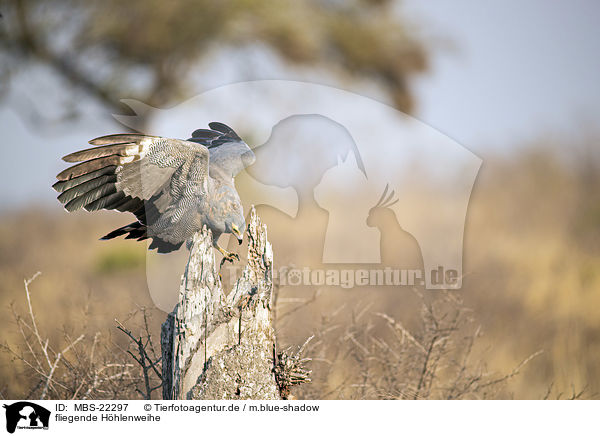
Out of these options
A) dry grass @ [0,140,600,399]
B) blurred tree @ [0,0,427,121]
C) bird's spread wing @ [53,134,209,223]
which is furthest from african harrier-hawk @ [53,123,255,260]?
blurred tree @ [0,0,427,121]

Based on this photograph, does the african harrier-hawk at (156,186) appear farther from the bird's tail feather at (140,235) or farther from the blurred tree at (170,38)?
the blurred tree at (170,38)

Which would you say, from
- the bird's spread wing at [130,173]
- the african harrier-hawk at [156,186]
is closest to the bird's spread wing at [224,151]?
the african harrier-hawk at [156,186]

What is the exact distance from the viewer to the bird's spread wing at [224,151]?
1986 mm

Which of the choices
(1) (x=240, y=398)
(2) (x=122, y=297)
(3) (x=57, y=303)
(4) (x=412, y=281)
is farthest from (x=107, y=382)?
(4) (x=412, y=281)

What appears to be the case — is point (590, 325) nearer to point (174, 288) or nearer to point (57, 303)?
point (174, 288)

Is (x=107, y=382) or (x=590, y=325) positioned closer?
(x=107, y=382)

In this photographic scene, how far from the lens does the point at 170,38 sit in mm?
7898

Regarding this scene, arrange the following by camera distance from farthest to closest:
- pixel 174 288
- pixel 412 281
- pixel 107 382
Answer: pixel 412 281, pixel 174 288, pixel 107 382

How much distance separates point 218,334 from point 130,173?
0.59 metres

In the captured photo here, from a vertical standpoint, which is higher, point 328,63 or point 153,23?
point 328,63

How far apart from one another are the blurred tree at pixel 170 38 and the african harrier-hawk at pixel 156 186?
517 cm

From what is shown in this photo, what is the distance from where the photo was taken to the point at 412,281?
15.1 feet

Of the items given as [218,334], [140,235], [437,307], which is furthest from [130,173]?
[437,307]
